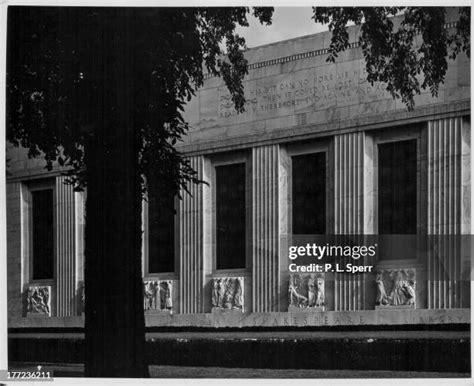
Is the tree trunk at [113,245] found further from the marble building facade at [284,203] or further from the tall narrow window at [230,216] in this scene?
the tall narrow window at [230,216]

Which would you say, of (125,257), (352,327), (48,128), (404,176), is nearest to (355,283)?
(352,327)

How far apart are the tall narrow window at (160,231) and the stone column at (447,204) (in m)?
1.80

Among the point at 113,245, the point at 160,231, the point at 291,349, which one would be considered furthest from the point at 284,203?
the point at 113,245

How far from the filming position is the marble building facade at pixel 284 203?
8.11 metres

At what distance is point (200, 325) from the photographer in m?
8.45

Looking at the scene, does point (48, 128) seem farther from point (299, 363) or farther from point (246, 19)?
point (299, 363)

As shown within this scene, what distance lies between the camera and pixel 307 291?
823 cm

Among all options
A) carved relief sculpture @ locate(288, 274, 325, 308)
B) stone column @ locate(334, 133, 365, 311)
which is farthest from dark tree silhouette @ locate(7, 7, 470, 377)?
carved relief sculpture @ locate(288, 274, 325, 308)

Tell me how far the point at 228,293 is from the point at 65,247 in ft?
3.93

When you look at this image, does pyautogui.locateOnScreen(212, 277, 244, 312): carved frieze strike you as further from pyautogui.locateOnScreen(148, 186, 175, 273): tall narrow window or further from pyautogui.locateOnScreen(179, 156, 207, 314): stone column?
pyautogui.locateOnScreen(148, 186, 175, 273): tall narrow window

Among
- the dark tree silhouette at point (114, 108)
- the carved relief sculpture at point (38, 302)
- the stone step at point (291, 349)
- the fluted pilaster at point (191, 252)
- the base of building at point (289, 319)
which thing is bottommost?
the stone step at point (291, 349)

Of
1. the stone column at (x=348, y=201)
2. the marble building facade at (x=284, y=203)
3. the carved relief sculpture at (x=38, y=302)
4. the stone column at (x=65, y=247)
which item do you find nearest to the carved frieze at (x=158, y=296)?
the marble building facade at (x=284, y=203)

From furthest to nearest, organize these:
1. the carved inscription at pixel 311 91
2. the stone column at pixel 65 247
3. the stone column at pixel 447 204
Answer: the stone column at pixel 65 247 < the carved inscription at pixel 311 91 < the stone column at pixel 447 204

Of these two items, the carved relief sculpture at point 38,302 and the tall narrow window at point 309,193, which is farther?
the carved relief sculpture at point 38,302
